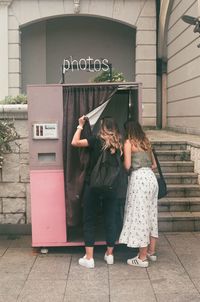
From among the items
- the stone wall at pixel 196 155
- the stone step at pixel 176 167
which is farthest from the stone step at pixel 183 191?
the stone step at pixel 176 167

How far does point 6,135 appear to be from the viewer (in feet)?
21.9

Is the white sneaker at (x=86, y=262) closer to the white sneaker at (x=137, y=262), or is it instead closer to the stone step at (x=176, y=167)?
the white sneaker at (x=137, y=262)

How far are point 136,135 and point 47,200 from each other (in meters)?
1.46

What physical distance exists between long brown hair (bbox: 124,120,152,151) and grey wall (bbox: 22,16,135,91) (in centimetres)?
1206

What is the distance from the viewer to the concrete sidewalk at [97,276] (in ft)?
15.3

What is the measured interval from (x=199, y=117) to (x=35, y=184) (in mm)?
7414

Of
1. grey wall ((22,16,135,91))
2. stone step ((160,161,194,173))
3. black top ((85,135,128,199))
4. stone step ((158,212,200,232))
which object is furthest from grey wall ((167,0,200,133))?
black top ((85,135,128,199))

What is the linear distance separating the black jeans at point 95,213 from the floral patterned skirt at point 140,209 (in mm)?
138

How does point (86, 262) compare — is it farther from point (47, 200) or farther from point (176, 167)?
point (176, 167)

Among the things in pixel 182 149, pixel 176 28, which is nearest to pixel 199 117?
pixel 182 149

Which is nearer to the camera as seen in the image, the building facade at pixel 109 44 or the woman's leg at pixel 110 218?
the woman's leg at pixel 110 218

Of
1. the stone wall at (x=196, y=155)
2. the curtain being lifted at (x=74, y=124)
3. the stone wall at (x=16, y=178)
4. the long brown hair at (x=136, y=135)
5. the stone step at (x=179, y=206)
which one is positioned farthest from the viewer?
the stone wall at (x=196, y=155)

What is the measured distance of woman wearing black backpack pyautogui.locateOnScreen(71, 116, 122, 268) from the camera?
560 centimetres

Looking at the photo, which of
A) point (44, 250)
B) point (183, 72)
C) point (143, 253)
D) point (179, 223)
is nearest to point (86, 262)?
point (143, 253)
